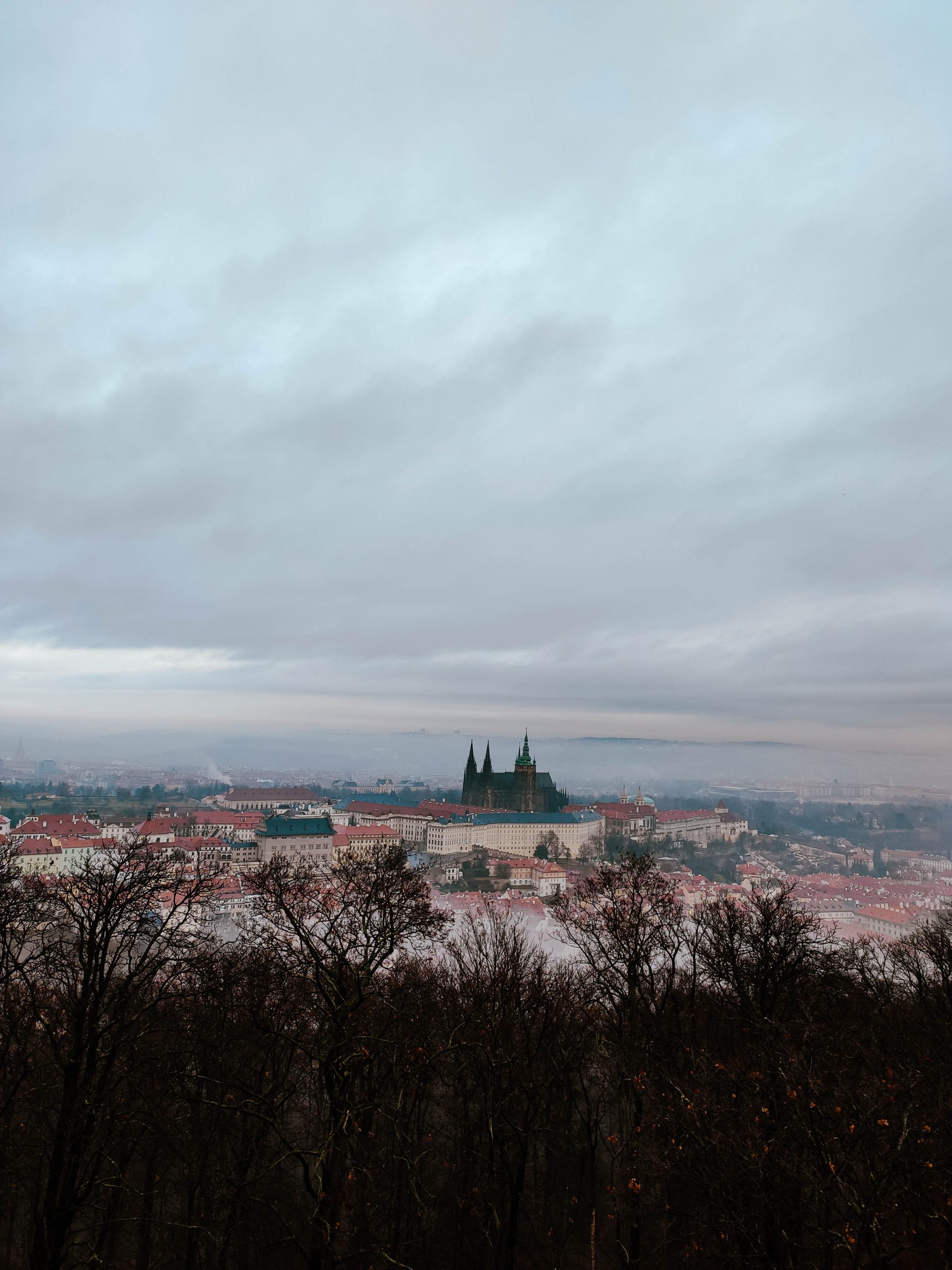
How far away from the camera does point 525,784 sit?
14162 centimetres

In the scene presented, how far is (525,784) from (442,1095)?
128 m

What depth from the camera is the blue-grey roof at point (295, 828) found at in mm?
86938

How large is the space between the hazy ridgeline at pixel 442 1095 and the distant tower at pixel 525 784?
12357 cm

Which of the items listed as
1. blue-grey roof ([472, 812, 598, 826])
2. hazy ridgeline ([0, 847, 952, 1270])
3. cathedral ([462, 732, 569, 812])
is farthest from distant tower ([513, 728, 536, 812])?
hazy ridgeline ([0, 847, 952, 1270])

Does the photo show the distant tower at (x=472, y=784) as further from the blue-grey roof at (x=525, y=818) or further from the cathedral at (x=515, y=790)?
the blue-grey roof at (x=525, y=818)

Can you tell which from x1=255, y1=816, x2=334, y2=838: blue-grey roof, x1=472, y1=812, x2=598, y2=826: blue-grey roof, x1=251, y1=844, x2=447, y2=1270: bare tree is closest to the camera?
x1=251, y1=844, x2=447, y2=1270: bare tree

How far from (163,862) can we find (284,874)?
278 cm

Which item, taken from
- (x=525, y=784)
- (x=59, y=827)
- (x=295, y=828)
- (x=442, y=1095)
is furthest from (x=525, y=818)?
(x=442, y=1095)

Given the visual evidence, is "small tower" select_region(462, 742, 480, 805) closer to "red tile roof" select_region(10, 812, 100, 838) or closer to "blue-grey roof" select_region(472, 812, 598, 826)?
"blue-grey roof" select_region(472, 812, 598, 826)

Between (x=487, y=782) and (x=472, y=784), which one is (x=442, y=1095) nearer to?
(x=487, y=782)

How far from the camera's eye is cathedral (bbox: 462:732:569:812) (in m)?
140

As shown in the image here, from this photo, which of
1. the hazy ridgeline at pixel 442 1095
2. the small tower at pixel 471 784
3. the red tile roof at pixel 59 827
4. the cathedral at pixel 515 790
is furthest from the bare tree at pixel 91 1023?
the small tower at pixel 471 784

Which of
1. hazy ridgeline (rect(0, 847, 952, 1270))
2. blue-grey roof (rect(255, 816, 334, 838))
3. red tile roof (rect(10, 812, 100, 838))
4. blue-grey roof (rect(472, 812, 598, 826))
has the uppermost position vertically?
hazy ridgeline (rect(0, 847, 952, 1270))

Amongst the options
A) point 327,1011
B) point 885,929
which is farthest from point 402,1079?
point 885,929
